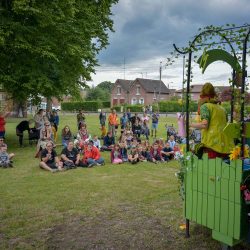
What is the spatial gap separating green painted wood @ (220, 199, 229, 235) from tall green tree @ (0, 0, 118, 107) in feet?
36.9

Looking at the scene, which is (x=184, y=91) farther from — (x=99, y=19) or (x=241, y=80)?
(x=99, y=19)

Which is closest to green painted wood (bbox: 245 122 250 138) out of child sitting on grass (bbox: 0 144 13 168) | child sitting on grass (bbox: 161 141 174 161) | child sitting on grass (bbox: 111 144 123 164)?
child sitting on grass (bbox: 111 144 123 164)

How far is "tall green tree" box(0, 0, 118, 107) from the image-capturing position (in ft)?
46.4

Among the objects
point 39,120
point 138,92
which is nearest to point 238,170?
point 39,120

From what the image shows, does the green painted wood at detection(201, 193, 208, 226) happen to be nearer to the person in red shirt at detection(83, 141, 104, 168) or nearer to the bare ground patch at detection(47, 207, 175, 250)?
the bare ground patch at detection(47, 207, 175, 250)

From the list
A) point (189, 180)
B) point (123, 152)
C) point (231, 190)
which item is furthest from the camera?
point (123, 152)

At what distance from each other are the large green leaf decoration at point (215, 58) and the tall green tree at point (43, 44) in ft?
33.2

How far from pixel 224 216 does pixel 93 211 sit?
9.60 ft

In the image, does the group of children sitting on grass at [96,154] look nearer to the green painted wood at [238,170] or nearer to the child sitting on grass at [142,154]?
the child sitting on grass at [142,154]

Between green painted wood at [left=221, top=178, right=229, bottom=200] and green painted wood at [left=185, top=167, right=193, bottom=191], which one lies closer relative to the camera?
green painted wood at [left=221, top=178, right=229, bottom=200]

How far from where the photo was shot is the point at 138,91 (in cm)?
7606

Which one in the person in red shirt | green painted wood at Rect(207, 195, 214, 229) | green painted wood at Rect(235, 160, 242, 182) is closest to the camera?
green painted wood at Rect(235, 160, 242, 182)

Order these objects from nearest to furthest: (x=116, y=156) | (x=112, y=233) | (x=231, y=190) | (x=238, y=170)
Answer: (x=238, y=170) → (x=231, y=190) → (x=112, y=233) → (x=116, y=156)

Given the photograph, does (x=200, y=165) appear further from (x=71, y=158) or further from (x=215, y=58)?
(x=71, y=158)
